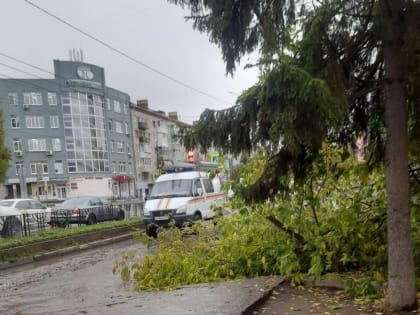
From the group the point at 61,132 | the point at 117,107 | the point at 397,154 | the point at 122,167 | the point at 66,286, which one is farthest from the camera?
the point at 122,167

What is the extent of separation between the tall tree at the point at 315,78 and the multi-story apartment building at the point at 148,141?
2644 inches

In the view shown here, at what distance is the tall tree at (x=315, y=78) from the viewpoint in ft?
13.0

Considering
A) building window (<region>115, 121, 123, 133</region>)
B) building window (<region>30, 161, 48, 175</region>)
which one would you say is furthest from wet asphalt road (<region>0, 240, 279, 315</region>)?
building window (<region>115, 121, 123, 133</region>)

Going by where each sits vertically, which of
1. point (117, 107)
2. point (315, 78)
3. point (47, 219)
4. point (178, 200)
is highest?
point (117, 107)

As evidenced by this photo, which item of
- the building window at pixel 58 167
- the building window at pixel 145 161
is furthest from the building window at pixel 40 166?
the building window at pixel 145 161

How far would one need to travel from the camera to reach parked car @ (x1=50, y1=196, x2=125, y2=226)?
2002 cm

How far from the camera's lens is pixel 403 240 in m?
4.20

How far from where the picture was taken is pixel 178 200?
15711mm

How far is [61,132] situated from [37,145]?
3.59 metres

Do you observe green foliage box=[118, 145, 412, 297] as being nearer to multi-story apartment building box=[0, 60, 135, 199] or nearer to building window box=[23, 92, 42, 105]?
multi-story apartment building box=[0, 60, 135, 199]

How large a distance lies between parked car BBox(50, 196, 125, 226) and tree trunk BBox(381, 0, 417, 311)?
17.3m

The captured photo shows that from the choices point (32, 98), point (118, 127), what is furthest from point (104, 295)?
point (118, 127)

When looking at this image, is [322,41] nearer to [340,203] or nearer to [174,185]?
[340,203]

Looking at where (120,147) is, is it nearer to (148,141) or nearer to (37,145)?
(148,141)
